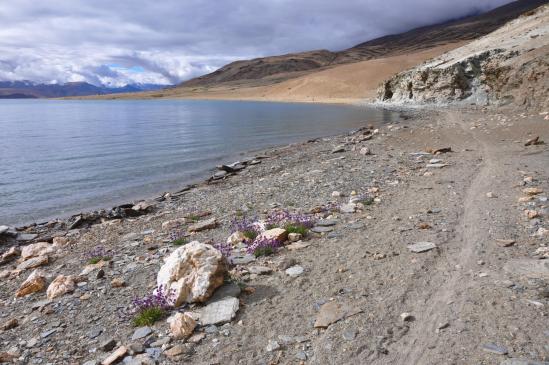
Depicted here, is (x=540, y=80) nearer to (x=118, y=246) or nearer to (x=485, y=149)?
(x=485, y=149)

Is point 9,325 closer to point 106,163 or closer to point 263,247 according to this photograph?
point 263,247

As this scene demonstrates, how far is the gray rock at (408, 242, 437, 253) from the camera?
253 inches

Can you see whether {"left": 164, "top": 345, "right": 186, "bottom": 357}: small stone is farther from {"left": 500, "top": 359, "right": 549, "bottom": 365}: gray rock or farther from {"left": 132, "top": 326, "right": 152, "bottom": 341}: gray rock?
{"left": 500, "top": 359, "right": 549, "bottom": 365}: gray rock

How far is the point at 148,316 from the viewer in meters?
5.14

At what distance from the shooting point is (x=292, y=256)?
22.1 ft

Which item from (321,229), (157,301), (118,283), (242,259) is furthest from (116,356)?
(321,229)

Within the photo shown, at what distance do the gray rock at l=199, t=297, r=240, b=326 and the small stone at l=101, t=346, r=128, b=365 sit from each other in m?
0.90

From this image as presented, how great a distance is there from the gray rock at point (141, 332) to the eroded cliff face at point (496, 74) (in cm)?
2325

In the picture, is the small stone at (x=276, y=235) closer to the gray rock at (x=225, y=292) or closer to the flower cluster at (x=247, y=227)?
the flower cluster at (x=247, y=227)

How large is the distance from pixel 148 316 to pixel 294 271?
2141mm

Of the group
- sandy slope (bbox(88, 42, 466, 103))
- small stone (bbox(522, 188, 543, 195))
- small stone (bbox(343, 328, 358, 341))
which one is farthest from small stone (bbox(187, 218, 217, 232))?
sandy slope (bbox(88, 42, 466, 103))

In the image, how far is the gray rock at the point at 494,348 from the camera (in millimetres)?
3918

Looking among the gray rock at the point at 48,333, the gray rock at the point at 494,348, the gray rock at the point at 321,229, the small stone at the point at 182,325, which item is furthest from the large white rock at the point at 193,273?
the gray rock at the point at 494,348

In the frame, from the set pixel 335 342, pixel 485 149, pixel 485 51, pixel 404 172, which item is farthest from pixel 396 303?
pixel 485 51
